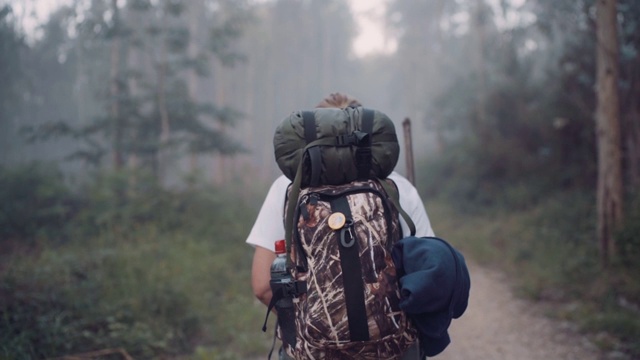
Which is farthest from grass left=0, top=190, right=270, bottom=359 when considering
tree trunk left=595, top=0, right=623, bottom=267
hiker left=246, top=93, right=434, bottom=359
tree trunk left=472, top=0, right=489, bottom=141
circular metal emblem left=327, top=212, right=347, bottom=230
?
tree trunk left=472, top=0, right=489, bottom=141

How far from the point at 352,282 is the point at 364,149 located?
565 mm

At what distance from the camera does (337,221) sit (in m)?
1.80

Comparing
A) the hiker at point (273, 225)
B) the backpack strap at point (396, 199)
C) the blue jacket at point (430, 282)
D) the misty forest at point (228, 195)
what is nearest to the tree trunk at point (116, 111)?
the misty forest at point (228, 195)

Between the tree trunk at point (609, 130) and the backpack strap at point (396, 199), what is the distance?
6.66 meters

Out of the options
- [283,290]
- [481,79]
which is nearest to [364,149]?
[283,290]

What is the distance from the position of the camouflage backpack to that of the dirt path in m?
4.14

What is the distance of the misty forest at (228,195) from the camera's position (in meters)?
5.58

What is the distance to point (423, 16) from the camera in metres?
33.8

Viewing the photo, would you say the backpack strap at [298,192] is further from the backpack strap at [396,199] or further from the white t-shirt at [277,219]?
the white t-shirt at [277,219]

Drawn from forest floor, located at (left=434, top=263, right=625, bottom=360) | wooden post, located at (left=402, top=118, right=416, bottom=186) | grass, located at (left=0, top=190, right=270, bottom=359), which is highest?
wooden post, located at (left=402, top=118, right=416, bottom=186)

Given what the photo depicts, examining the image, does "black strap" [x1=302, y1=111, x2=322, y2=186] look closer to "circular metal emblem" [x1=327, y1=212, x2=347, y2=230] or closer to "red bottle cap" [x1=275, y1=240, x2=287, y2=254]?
"circular metal emblem" [x1=327, y1=212, x2=347, y2=230]

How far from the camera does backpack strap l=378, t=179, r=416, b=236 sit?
1.93 meters

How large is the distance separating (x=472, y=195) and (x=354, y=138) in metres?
13.7

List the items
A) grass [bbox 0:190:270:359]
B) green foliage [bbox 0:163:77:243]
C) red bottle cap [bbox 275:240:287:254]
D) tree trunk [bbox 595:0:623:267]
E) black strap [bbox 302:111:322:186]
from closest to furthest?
black strap [bbox 302:111:322:186]
red bottle cap [bbox 275:240:287:254]
grass [bbox 0:190:270:359]
tree trunk [bbox 595:0:623:267]
green foliage [bbox 0:163:77:243]
